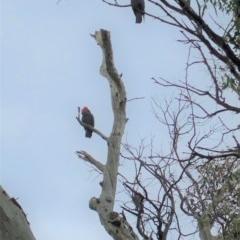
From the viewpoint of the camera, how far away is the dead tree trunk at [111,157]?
5.72 meters

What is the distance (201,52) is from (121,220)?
2.38 meters

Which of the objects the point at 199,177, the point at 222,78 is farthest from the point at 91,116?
the point at 222,78

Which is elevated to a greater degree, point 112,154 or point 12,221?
point 112,154

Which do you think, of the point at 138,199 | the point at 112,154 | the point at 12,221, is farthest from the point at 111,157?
the point at 12,221

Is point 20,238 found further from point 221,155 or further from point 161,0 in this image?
point 221,155

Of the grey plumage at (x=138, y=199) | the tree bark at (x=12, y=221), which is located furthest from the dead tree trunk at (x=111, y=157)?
the tree bark at (x=12, y=221)

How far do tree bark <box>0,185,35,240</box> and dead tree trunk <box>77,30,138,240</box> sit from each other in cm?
319

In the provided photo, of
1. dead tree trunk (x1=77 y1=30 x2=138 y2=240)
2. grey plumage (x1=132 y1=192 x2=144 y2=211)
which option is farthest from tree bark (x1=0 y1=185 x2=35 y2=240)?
grey plumage (x1=132 y1=192 x2=144 y2=211)

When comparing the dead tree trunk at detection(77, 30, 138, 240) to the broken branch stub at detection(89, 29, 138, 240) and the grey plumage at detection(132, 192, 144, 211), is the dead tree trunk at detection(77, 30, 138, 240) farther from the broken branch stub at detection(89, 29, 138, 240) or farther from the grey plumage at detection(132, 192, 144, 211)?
the grey plumage at detection(132, 192, 144, 211)

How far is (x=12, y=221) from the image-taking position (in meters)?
2.46

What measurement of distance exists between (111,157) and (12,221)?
3918 millimetres

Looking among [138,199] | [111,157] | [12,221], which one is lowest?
[12,221]

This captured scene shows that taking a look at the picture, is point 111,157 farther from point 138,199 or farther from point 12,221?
point 12,221

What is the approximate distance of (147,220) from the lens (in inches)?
240
